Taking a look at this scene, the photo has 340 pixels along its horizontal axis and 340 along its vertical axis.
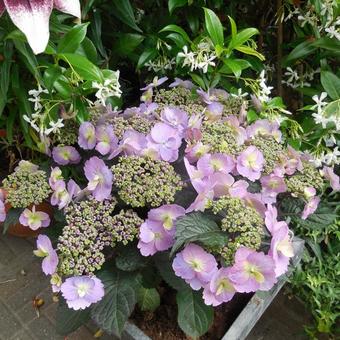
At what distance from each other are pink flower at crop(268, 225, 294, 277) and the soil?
0.33 meters

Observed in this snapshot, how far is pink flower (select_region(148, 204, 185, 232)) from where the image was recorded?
3.60ft

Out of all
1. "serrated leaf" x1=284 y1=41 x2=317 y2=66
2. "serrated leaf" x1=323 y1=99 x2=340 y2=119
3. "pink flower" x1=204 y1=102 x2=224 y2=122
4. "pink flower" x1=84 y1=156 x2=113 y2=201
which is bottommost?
"pink flower" x1=84 y1=156 x2=113 y2=201

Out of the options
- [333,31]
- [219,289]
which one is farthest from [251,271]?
[333,31]

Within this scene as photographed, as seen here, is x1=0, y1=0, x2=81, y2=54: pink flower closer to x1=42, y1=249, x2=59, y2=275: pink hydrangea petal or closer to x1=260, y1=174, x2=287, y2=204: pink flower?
x1=42, y1=249, x2=59, y2=275: pink hydrangea petal

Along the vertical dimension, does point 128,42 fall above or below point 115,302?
above

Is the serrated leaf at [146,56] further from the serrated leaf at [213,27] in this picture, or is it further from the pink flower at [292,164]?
the pink flower at [292,164]

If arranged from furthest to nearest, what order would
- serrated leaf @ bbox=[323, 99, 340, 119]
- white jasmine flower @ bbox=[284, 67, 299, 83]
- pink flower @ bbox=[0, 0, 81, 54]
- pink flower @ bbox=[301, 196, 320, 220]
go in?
white jasmine flower @ bbox=[284, 67, 299, 83] < serrated leaf @ bbox=[323, 99, 340, 119] < pink flower @ bbox=[301, 196, 320, 220] < pink flower @ bbox=[0, 0, 81, 54]

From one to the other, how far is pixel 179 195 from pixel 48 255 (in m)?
0.35

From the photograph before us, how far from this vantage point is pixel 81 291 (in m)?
1.08

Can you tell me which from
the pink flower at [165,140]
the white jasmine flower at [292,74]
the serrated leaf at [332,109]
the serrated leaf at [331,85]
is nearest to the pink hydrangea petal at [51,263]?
the pink flower at [165,140]

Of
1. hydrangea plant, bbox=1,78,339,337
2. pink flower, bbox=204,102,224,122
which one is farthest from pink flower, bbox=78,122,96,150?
pink flower, bbox=204,102,224,122

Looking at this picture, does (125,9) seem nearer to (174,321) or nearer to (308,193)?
(308,193)

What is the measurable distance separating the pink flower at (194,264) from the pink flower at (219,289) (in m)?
0.01

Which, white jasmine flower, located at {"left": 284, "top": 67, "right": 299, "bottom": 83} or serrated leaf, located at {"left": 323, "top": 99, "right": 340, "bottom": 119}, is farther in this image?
white jasmine flower, located at {"left": 284, "top": 67, "right": 299, "bottom": 83}
